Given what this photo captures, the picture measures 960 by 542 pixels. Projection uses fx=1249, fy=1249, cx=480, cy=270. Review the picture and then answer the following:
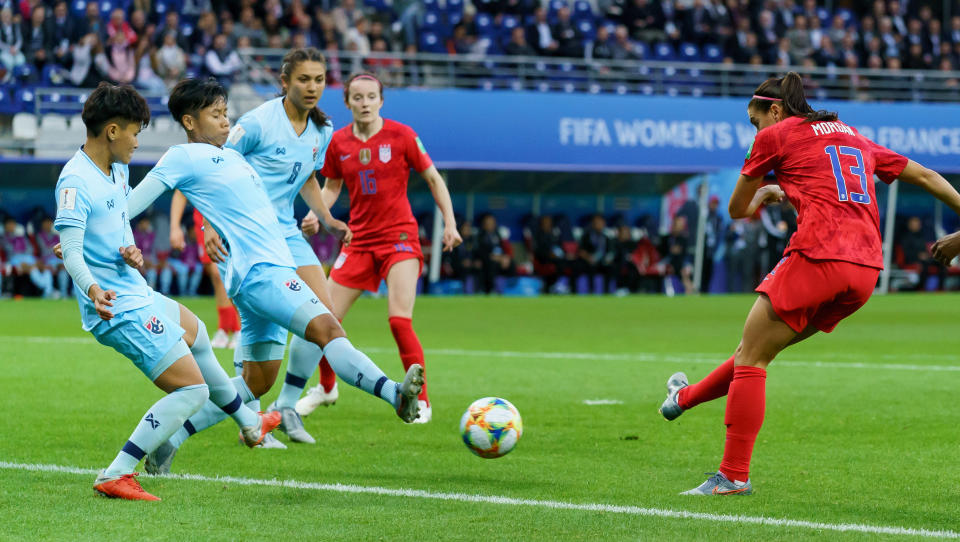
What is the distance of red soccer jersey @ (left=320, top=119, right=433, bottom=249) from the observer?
850cm

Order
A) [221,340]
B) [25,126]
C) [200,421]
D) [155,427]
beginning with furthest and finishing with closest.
Result: [25,126] < [221,340] < [200,421] < [155,427]

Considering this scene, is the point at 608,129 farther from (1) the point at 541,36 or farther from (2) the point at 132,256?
(2) the point at 132,256

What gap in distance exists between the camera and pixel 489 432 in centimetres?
609

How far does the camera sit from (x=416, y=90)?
24625 mm

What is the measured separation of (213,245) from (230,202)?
0.24 metres

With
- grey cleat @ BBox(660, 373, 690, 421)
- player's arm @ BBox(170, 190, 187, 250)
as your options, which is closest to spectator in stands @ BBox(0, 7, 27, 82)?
player's arm @ BBox(170, 190, 187, 250)

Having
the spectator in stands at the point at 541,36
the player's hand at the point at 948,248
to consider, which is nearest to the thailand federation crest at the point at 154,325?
the player's hand at the point at 948,248

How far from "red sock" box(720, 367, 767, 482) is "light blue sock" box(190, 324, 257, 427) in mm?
2232

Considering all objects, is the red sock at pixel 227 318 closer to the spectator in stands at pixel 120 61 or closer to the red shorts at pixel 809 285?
the red shorts at pixel 809 285

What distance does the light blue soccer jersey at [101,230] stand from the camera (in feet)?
17.4

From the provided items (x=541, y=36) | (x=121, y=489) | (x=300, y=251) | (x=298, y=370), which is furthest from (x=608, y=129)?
(x=121, y=489)

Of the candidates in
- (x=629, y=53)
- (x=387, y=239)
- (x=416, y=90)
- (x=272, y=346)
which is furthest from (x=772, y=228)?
(x=272, y=346)

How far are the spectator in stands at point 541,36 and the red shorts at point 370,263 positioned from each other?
1949 centimetres

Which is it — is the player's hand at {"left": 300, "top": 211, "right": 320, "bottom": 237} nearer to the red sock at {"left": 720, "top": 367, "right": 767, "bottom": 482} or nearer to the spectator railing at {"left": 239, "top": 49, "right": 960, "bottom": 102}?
the red sock at {"left": 720, "top": 367, "right": 767, "bottom": 482}
